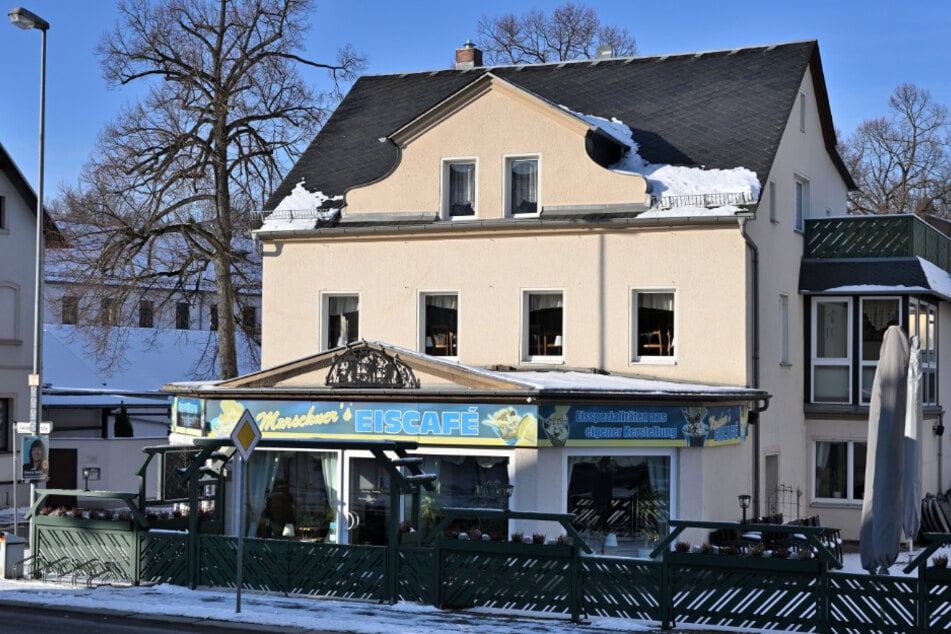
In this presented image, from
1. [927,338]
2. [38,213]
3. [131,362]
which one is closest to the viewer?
[38,213]

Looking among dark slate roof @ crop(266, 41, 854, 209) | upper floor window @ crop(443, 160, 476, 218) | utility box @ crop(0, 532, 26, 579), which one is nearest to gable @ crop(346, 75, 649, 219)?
upper floor window @ crop(443, 160, 476, 218)

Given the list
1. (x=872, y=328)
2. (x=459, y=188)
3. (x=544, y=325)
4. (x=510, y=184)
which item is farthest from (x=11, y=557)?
(x=872, y=328)

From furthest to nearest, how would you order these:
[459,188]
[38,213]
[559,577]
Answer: [459,188] < [38,213] < [559,577]

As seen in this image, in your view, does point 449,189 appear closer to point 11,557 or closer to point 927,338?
point 11,557

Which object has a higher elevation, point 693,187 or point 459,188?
point 459,188

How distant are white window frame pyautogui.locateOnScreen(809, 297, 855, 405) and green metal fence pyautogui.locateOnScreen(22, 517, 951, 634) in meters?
11.1

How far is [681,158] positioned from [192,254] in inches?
616

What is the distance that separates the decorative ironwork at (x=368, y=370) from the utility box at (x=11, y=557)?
583cm

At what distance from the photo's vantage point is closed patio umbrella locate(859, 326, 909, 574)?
717 inches

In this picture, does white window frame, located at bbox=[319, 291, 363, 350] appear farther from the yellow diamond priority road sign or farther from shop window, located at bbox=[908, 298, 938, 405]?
shop window, located at bbox=[908, 298, 938, 405]

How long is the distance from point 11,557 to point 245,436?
5877 mm

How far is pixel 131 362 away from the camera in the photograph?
140ft

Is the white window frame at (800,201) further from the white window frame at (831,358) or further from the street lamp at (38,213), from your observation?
the street lamp at (38,213)

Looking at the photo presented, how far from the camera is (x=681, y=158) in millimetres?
26500
